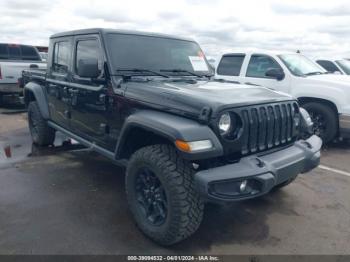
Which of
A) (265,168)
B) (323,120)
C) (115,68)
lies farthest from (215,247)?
(323,120)

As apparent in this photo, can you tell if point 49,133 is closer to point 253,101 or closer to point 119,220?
point 119,220

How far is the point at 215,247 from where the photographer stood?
117 inches

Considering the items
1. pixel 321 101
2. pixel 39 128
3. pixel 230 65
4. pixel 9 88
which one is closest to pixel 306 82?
pixel 321 101

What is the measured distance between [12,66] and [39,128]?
14.2 ft

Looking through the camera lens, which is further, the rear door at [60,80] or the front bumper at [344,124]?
the front bumper at [344,124]

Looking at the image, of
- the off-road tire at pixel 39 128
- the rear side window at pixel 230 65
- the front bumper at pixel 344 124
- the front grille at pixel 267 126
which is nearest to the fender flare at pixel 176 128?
the front grille at pixel 267 126

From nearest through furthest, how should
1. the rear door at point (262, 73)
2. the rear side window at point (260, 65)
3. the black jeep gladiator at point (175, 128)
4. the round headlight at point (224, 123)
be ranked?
the black jeep gladiator at point (175, 128) → the round headlight at point (224, 123) → the rear door at point (262, 73) → the rear side window at point (260, 65)

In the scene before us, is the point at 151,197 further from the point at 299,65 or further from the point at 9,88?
the point at 9,88

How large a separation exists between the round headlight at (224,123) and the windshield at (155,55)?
129 centimetres

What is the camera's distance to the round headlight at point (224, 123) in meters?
2.77

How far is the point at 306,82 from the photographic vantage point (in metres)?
6.48

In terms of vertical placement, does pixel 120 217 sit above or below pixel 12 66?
below

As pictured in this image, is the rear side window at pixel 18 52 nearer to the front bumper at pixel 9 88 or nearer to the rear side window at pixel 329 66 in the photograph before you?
the front bumper at pixel 9 88

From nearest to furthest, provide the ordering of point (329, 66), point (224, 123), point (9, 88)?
point (224, 123) → point (9, 88) → point (329, 66)
